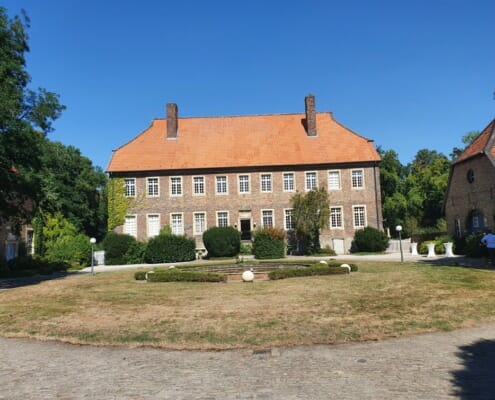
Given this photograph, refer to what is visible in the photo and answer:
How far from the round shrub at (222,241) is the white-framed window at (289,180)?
21.1 ft

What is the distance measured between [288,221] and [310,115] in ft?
32.8

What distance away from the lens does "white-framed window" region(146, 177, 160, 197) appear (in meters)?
35.4

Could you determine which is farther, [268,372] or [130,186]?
[130,186]

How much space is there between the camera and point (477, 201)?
87.4ft

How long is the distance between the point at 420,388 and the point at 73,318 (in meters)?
8.35

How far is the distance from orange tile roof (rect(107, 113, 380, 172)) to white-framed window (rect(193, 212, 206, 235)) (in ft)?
13.5

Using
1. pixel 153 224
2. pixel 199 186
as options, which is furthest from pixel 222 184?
pixel 153 224

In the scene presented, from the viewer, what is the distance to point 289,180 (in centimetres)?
3553

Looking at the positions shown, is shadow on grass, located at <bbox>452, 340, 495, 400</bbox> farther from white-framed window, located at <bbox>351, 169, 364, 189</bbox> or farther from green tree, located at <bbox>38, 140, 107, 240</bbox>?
green tree, located at <bbox>38, 140, 107, 240</bbox>

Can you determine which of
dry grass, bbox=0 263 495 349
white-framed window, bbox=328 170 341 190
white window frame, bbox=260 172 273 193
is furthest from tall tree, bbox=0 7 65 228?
white-framed window, bbox=328 170 341 190

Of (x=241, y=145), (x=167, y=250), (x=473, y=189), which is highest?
(x=241, y=145)

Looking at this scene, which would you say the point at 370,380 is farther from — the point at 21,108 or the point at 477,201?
the point at 477,201

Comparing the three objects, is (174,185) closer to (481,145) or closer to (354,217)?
(354,217)

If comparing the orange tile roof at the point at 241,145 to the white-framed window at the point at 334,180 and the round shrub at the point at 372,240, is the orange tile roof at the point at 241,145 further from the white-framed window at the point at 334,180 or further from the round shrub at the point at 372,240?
the round shrub at the point at 372,240
